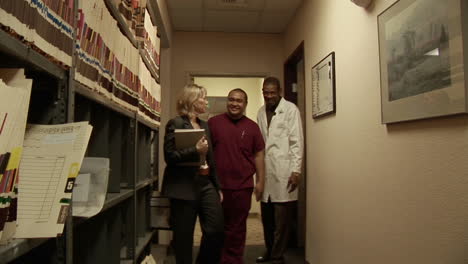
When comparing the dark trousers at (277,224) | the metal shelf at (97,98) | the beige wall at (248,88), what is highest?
the beige wall at (248,88)

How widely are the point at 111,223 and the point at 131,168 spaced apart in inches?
11.7

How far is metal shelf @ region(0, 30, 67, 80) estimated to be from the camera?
0.60 metres

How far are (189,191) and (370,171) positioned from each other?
3.23 feet

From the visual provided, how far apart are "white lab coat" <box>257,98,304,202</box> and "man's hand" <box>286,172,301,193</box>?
0.9 inches

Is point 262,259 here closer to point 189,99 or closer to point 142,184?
point 142,184

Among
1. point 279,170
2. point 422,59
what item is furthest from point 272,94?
point 422,59

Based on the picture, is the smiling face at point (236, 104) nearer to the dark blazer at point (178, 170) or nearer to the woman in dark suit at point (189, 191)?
the woman in dark suit at point (189, 191)

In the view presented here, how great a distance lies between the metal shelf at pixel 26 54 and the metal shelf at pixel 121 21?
0.57 m

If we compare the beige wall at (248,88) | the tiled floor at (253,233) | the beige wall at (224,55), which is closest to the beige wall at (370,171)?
the tiled floor at (253,233)

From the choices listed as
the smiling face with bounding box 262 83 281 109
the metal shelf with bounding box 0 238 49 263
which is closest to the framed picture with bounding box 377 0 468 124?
the metal shelf with bounding box 0 238 49 263

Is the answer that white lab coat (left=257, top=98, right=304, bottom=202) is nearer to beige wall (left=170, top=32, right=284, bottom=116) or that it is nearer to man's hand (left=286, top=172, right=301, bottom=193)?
man's hand (left=286, top=172, right=301, bottom=193)

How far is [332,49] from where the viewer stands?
2426 millimetres

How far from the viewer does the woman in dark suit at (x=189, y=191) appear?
1984 mm

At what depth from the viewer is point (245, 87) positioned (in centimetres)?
594
